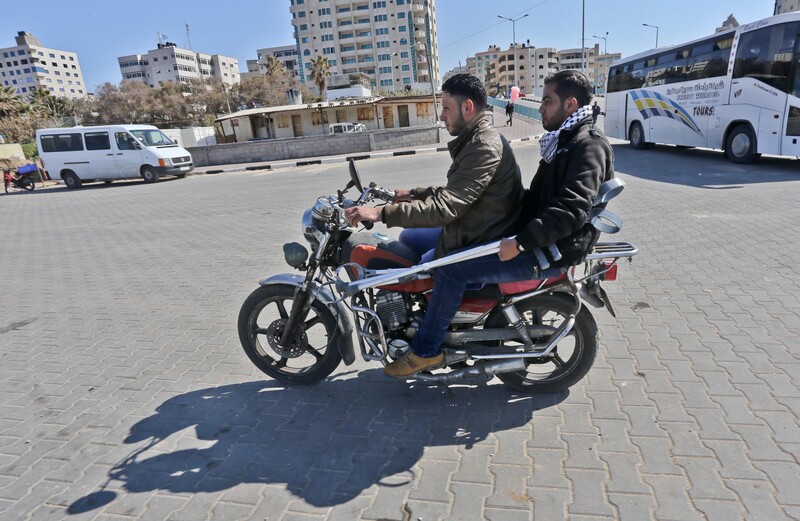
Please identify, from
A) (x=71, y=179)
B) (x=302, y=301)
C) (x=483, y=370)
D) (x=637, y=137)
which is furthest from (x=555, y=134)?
(x=71, y=179)

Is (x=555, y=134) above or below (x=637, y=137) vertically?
above

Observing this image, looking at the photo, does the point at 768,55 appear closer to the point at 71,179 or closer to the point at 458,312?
the point at 458,312

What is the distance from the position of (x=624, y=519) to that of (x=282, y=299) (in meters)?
2.35

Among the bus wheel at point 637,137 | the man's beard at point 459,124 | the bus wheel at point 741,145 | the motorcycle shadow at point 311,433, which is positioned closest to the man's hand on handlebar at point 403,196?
the man's beard at point 459,124

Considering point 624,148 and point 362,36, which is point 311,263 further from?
point 362,36

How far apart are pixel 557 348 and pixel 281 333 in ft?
6.19

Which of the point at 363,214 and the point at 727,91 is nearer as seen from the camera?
the point at 363,214

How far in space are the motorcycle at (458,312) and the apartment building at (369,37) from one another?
305 feet

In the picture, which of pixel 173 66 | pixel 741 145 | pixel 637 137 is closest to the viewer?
pixel 741 145

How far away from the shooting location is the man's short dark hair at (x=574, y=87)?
112 inches

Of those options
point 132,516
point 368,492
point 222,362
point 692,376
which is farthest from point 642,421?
point 222,362

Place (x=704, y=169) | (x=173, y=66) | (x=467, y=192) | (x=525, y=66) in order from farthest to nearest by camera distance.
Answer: (x=173, y=66) < (x=525, y=66) < (x=704, y=169) < (x=467, y=192)

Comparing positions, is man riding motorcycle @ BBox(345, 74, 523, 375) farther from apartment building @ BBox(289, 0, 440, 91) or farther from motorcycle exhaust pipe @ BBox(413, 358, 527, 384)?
apartment building @ BBox(289, 0, 440, 91)

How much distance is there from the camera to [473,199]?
2.63 metres
